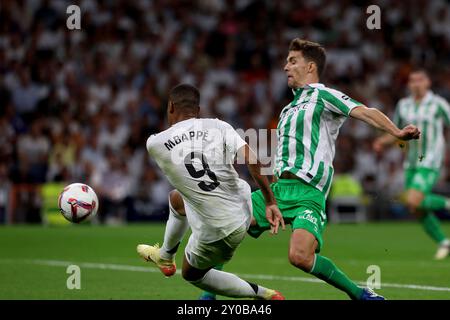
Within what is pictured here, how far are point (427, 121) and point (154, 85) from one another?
993cm

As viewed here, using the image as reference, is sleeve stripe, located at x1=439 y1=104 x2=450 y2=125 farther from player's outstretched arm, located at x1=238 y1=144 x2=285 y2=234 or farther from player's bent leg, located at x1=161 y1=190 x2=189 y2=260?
player's outstretched arm, located at x1=238 y1=144 x2=285 y2=234

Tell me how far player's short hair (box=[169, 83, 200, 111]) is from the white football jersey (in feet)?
0.42

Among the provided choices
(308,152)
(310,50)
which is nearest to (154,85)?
(310,50)

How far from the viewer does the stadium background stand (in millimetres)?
20828

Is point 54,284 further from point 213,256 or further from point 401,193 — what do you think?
point 401,193

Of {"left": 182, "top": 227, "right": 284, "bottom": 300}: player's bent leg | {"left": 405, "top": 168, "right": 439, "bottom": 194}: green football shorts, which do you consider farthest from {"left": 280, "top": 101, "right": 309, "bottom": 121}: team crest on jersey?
{"left": 405, "top": 168, "right": 439, "bottom": 194}: green football shorts

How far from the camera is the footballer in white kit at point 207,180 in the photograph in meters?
7.57

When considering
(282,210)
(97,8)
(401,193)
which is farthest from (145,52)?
(282,210)

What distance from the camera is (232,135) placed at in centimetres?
754

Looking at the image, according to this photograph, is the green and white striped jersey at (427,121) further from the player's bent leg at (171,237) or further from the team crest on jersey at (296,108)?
the player's bent leg at (171,237)

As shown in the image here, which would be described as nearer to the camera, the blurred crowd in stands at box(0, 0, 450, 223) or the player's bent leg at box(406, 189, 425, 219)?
the player's bent leg at box(406, 189, 425, 219)

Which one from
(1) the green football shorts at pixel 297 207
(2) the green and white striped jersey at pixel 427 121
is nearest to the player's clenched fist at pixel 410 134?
(1) the green football shorts at pixel 297 207

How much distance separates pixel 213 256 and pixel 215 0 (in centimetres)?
1835

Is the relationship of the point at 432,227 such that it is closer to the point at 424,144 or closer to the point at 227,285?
the point at 424,144
